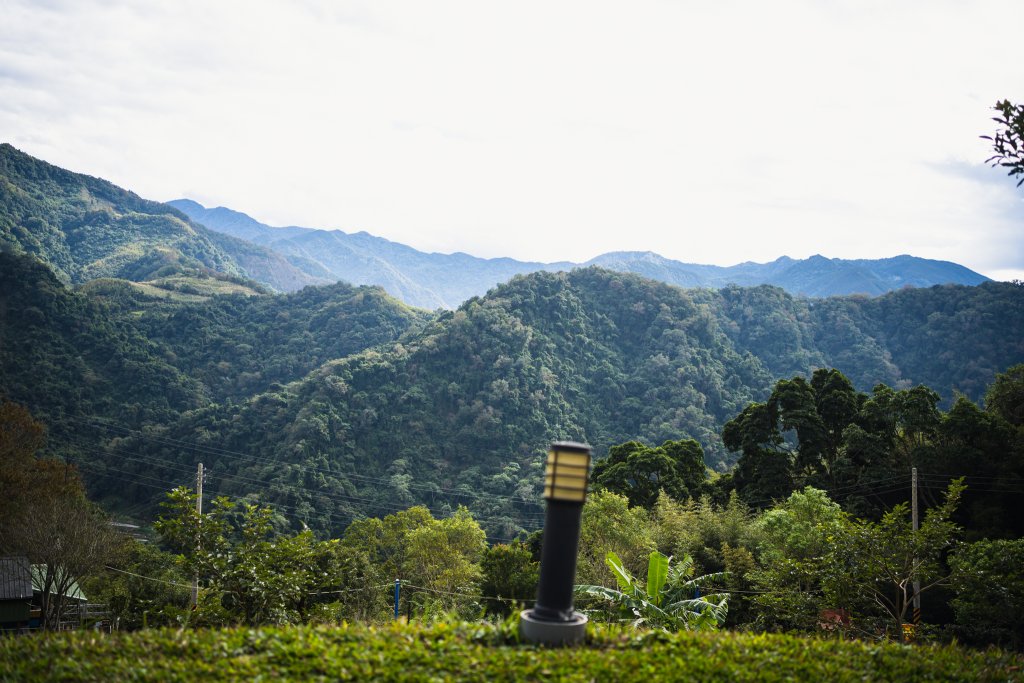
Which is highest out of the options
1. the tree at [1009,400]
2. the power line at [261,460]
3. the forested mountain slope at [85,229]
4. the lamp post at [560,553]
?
the forested mountain slope at [85,229]

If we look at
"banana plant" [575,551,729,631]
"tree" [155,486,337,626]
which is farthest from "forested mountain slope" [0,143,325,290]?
"banana plant" [575,551,729,631]

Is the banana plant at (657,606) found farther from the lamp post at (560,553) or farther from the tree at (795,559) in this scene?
the lamp post at (560,553)

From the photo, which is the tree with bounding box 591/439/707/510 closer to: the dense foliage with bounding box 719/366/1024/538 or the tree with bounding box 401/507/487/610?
the dense foliage with bounding box 719/366/1024/538

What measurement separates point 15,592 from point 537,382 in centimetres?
5761

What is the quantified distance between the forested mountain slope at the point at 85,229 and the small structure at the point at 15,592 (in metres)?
103

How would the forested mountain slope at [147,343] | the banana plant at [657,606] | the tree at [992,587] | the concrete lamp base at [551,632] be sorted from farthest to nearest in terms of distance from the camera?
the forested mountain slope at [147,343]
the tree at [992,587]
the banana plant at [657,606]
the concrete lamp base at [551,632]

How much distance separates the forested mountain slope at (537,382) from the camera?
5778 cm

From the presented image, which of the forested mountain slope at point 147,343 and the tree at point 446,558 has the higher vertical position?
the forested mountain slope at point 147,343

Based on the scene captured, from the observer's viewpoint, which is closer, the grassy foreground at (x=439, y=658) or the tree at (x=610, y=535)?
the grassy foreground at (x=439, y=658)

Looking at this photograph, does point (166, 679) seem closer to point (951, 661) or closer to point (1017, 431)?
point (951, 661)

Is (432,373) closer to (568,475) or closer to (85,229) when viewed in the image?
(568,475)

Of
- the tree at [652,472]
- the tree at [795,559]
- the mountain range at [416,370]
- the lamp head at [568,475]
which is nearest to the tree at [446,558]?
the tree at [652,472]

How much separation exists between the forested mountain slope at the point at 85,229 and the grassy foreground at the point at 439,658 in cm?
12131

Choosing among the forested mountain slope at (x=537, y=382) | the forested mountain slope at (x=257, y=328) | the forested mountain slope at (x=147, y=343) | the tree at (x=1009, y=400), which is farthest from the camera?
the forested mountain slope at (x=257, y=328)
